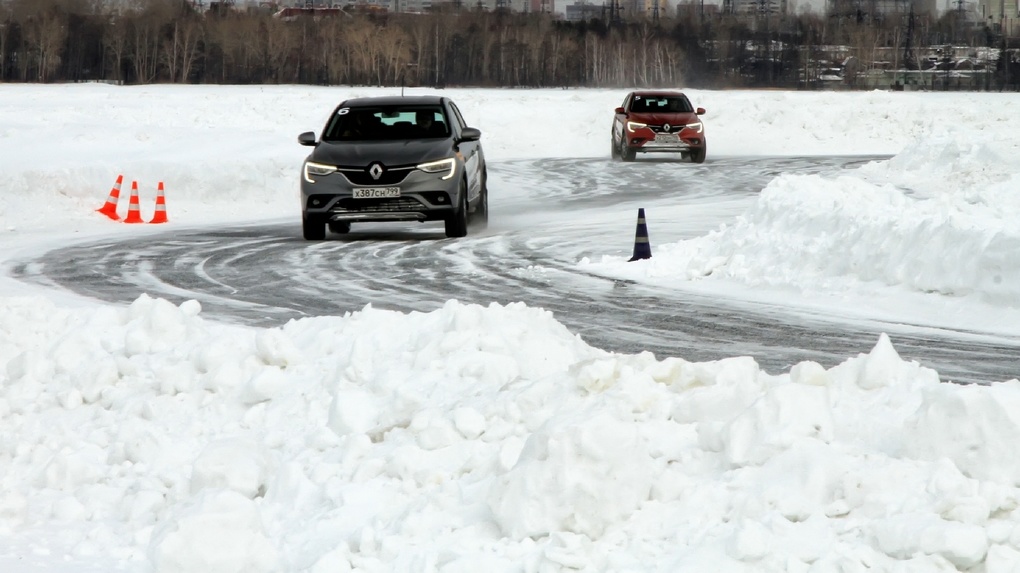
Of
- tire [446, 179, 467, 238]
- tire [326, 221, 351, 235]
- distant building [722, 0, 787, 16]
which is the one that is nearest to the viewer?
tire [446, 179, 467, 238]

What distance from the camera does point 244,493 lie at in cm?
539

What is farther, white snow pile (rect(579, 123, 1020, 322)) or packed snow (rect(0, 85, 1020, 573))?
white snow pile (rect(579, 123, 1020, 322))

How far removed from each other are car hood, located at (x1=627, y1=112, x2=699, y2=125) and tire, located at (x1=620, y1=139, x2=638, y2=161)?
730mm

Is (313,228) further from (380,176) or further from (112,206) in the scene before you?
(112,206)

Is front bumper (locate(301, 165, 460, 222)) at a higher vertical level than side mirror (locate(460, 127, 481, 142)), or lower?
lower

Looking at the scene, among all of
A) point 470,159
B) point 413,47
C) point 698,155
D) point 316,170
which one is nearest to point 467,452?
point 316,170

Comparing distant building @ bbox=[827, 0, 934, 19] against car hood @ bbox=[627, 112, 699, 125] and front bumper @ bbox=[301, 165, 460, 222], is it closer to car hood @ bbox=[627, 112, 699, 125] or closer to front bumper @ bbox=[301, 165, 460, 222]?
car hood @ bbox=[627, 112, 699, 125]

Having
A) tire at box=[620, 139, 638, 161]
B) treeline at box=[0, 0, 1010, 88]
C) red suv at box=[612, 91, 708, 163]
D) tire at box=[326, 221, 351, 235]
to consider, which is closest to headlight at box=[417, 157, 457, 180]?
tire at box=[326, 221, 351, 235]

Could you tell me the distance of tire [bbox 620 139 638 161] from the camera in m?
31.5

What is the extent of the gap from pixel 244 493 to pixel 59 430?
4.57 ft

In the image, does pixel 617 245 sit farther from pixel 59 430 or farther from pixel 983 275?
pixel 59 430

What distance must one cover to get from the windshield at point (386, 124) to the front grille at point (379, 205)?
3.07ft

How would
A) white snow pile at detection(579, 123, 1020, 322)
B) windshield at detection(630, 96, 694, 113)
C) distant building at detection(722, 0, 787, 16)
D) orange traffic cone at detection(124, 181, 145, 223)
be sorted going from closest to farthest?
white snow pile at detection(579, 123, 1020, 322) → orange traffic cone at detection(124, 181, 145, 223) → windshield at detection(630, 96, 694, 113) → distant building at detection(722, 0, 787, 16)

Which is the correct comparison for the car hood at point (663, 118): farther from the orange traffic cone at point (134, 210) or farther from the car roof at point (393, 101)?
the car roof at point (393, 101)
